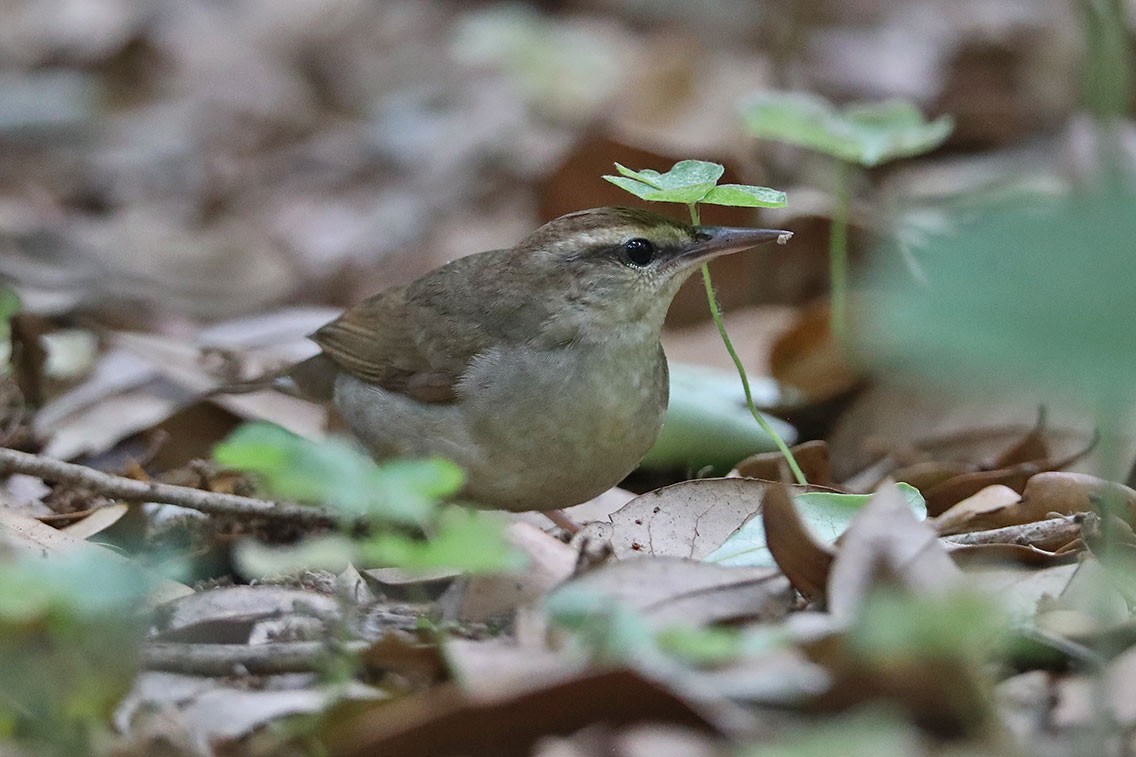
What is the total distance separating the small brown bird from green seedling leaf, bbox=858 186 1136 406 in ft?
6.96

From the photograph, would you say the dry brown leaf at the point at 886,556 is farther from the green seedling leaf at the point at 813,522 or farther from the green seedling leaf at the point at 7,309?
the green seedling leaf at the point at 7,309

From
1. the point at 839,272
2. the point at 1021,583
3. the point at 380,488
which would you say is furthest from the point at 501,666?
the point at 839,272

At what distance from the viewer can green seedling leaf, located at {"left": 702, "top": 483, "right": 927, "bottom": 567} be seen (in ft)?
11.4

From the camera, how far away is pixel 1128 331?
212 centimetres

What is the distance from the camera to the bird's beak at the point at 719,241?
4477 millimetres

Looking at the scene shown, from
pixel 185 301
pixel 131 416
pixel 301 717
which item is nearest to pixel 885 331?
pixel 301 717

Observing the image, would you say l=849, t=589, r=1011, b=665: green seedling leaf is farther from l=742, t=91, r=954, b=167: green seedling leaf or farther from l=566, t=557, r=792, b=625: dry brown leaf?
l=742, t=91, r=954, b=167: green seedling leaf

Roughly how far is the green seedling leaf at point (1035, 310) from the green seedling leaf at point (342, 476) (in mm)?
831

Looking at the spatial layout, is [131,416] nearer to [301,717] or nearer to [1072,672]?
[301,717]

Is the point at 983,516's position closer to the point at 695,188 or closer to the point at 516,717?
the point at 695,188

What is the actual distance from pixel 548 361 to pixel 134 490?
1.30 m

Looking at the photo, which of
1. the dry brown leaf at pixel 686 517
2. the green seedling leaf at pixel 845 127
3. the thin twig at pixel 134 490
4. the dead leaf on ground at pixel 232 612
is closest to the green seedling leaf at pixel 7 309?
the thin twig at pixel 134 490

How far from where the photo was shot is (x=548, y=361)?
179 inches

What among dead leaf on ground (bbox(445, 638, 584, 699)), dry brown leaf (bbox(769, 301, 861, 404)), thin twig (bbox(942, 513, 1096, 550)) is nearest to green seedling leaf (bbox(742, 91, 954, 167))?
dry brown leaf (bbox(769, 301, 861, 404))
